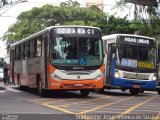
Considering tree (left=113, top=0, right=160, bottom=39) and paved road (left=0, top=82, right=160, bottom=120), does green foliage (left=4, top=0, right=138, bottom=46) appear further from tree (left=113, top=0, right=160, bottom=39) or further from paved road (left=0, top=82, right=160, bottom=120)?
tree (left=113, top=0, right=160, bottom=39)

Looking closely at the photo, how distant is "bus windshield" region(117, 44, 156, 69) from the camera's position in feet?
75.2

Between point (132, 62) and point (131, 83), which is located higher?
point (132, 62)

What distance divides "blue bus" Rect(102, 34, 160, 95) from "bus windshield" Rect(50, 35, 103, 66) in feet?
9.00

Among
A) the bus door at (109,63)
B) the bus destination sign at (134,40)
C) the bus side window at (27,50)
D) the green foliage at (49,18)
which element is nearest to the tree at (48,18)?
the green foliage at (49,18)

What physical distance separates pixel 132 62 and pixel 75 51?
4006 mm

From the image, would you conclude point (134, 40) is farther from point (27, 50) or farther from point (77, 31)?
point (27, 50)

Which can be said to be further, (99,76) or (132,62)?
(132,62)

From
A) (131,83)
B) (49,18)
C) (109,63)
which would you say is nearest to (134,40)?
(109,63)

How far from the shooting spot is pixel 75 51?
20.0 meters

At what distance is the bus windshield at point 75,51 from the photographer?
19891 mm

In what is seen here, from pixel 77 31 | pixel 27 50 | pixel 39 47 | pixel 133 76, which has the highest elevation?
pixel 77 31

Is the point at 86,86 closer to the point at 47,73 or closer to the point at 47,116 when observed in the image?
the point at 47,73

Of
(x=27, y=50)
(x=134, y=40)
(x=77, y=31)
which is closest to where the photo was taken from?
(x=77, y=31)

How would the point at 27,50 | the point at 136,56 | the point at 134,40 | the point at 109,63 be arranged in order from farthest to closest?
the point at 27,50, the point at 109,63, the point at 134,40, the point at 136,56
